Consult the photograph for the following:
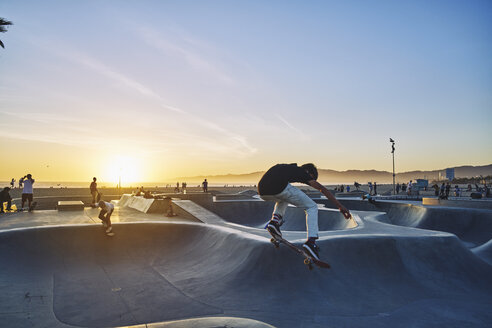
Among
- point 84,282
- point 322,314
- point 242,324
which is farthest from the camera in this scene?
point 84,282

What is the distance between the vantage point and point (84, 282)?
22.1ft

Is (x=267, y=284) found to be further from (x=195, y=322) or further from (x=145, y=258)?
(x=145, y=258)

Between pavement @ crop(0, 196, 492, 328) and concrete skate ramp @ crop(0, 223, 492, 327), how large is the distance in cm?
2

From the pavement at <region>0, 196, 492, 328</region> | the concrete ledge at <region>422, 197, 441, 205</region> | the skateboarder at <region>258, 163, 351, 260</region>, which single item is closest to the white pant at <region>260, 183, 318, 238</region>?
the skateboarder at <region>258, 163, 351, 260</region>

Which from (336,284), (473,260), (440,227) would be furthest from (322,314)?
(440,227)

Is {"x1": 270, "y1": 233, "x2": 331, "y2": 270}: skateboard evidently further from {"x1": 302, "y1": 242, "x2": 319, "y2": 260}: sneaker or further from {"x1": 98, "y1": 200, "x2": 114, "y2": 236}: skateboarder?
{"x1": 98, "y1": 200, "x2": 114, "y2": 236}: skateboarder

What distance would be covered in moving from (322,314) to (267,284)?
51.4 inches

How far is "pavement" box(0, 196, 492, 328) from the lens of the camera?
505 centimetres

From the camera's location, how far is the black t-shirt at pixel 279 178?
5231 mm

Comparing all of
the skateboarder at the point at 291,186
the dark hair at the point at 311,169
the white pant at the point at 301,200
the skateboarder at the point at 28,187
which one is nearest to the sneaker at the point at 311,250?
the skateboarder at the point at 291,186

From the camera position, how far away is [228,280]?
6.54 meters

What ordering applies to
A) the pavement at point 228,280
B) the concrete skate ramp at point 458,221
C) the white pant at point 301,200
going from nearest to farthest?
the pavement at point 228,280 → the white pant at point 301,200 → the concrete skate ramp at point 458,221

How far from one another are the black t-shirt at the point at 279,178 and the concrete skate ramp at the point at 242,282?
1906 millimetres

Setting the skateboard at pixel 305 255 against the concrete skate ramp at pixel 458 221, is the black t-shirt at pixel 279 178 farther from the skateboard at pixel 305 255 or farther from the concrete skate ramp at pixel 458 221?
the concrete skate ramp at pixel 458 221
